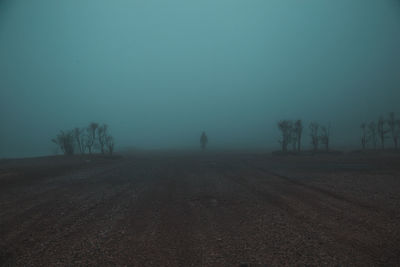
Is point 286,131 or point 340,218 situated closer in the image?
point 340,218

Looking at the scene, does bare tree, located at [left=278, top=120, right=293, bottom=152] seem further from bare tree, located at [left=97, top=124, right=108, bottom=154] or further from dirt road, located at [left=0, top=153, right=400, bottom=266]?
bare tree, located at [left=97, top=124, right=108, bottom=154]

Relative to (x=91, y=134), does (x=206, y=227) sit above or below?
below

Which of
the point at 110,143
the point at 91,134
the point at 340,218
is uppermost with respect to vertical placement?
the point at 91,134

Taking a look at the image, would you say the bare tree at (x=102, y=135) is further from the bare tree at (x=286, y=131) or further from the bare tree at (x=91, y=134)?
the bare tree at (x=286, y=131)

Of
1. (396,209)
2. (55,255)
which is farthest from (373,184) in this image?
(55,255)

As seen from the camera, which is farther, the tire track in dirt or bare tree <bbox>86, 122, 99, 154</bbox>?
bare tree <bbox>86, 122, 99, 154</bbox>

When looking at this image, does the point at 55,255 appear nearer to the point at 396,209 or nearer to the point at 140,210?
the point at 140,210

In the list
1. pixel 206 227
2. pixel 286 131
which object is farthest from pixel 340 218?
pixel 286 131

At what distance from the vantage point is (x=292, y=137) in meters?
60.7

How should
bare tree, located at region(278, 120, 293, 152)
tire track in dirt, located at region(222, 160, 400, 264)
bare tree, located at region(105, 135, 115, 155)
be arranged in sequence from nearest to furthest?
1. tire track in dirt, located at region(222, 160, 400, 264)
2. bare tree, located at region(278, 120, 293, 152)
3. bare tree, located at region(105, 135, 115, 155)

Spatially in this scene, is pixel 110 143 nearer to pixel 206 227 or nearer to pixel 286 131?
pixel 286 131

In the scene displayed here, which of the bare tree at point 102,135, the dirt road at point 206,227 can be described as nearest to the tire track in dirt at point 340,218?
the dirt road at point 206,227

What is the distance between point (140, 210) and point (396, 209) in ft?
46.9

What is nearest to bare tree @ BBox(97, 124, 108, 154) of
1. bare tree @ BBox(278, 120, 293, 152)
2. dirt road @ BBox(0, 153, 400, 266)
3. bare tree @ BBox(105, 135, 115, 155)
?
bare tree @ BBox(105, 135, 115, 155)
